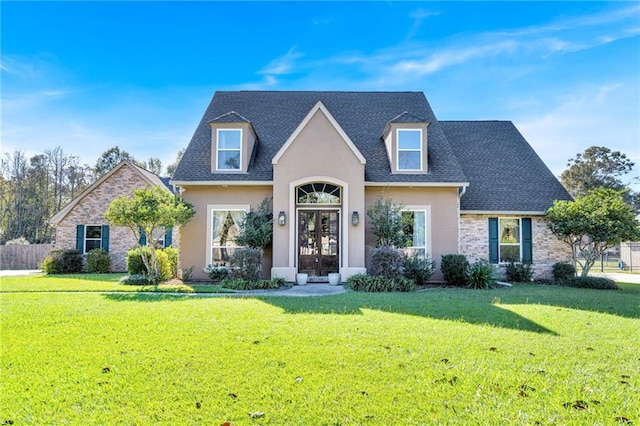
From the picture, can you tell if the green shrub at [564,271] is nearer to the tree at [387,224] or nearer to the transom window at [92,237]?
the tree at [387,224]

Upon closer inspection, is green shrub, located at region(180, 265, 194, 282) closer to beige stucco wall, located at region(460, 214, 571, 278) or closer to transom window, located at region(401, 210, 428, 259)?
transom window, located at region(401, 210, 428, 259)

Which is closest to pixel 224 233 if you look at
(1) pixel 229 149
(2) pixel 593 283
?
(1) pixel 229 149

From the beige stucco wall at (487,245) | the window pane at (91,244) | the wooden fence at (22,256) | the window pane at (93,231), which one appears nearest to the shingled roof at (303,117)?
the beige stucco wall at (487,245)

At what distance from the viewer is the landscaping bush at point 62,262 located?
63.1 ft

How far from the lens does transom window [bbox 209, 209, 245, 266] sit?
47.8ft

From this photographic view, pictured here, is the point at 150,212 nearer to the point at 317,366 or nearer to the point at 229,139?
the point at 229,139

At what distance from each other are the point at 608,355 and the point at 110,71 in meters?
17.4

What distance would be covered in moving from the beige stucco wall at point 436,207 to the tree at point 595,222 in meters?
4.08

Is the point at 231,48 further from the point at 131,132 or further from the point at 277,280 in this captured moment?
the point at 131,132

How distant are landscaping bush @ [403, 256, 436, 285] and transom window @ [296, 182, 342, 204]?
361cm

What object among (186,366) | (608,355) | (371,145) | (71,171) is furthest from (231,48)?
(71,171)

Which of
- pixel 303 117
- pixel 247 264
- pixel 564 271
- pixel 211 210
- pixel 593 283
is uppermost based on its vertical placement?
pixel 303 117

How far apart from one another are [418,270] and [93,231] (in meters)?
18.1

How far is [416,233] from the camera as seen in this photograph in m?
14.8
